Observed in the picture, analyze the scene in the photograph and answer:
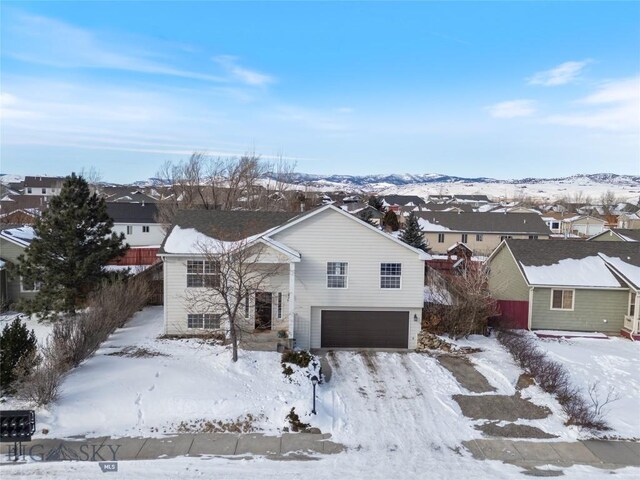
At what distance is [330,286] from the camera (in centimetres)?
2102

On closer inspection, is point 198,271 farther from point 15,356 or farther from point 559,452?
point 559,452

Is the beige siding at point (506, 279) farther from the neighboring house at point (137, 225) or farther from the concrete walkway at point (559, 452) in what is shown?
the neighboring house at point (137, 225)

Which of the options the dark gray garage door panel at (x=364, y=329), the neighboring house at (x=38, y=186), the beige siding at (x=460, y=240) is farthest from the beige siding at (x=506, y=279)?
the neighboring house at (x=38, y=186)

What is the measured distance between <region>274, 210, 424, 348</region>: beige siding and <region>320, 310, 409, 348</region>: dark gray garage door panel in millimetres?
361

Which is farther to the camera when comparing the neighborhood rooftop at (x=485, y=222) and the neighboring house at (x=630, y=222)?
the neighboring house at (x=630, y=222)

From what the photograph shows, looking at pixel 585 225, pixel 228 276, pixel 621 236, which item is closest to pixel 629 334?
pixel 621 236

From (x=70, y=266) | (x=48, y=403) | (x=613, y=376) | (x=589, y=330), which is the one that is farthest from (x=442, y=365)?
(x=70, y=266)

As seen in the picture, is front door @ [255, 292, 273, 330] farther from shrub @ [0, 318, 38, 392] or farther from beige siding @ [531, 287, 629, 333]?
beige siding @ [531, 287, 629, 333]

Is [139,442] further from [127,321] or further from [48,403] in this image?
[127,321]

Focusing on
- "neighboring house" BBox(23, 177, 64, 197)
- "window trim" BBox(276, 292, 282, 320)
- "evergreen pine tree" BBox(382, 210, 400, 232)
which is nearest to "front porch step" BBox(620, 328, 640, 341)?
"window trim" BBox(276, 292, 282, 320)

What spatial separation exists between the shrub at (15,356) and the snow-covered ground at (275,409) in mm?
1224

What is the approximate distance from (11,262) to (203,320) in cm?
1245

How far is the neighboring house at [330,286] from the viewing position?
20438 mm

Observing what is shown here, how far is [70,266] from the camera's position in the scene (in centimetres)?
2142
